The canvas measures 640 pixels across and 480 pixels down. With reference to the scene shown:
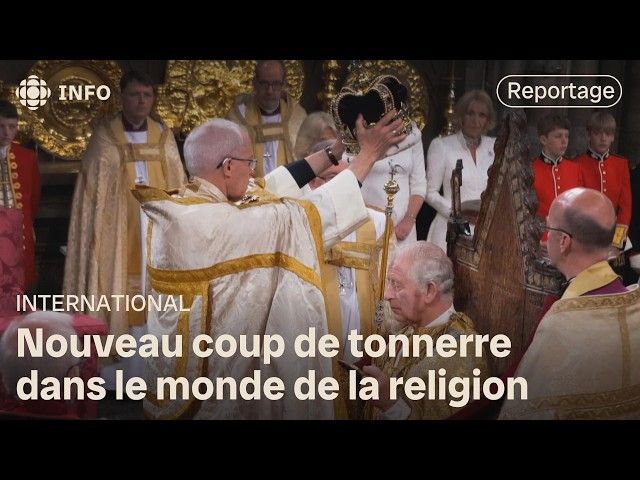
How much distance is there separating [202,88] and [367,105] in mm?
1133

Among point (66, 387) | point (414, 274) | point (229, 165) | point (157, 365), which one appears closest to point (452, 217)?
point (414, 274)

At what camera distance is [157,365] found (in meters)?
5.01

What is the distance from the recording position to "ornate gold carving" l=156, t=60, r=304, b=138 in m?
5.80

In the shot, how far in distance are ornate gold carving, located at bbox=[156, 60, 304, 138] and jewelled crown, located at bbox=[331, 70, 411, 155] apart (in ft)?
2.44

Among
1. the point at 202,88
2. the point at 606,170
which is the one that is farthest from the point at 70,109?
the point at 606,170

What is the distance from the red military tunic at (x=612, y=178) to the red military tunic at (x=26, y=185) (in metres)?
2.45

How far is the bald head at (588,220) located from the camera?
4508 mm

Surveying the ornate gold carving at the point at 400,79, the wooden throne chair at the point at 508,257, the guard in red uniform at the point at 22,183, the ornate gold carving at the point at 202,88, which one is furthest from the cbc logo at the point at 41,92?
the wooden throne chair at the point at 508,257

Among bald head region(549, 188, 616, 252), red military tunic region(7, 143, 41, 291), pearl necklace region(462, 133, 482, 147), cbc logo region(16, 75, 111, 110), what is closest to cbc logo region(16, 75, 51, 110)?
cbc logo region(16, 75, 111, 110)

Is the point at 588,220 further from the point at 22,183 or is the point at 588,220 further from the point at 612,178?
the point at 22,183

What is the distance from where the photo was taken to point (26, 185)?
5.71 m

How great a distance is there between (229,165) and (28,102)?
1.14 metres

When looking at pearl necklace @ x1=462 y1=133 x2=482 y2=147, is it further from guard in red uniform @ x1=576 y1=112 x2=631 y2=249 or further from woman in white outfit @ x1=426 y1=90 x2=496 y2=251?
guard in red uniform @ x1=576 y1=112 x2=631 y2=249

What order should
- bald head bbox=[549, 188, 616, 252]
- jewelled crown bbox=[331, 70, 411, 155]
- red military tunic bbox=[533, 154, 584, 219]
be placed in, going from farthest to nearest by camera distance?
1. red military tunic bbox=[533, 154, 584, 219]
2. jewelled crown bbox=[331, 70, 411, 155]
3. bald head bbox=[549, 188, 616, 252]
